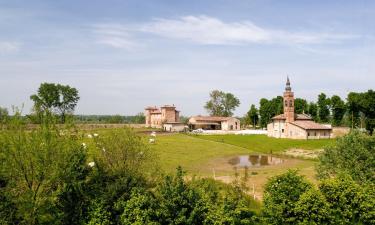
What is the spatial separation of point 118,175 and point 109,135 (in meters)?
5.08

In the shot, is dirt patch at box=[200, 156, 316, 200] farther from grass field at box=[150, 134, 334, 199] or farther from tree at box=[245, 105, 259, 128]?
tree at box=[245, 105, 259, 128]

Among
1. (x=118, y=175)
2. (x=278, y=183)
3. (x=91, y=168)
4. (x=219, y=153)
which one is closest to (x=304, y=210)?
(x=278, y=183)

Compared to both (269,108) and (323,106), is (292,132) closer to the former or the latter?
(323,106)

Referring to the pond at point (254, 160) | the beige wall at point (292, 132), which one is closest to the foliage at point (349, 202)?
the pond at point (254, 160)

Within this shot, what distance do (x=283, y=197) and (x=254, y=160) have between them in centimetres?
3782

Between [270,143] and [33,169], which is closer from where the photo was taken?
[33,169]

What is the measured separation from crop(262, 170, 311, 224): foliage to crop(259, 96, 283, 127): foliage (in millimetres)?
93374

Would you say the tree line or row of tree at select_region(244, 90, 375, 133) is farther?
row of tree at select_region(244, 90, 375, 133)

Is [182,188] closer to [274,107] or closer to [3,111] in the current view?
[3,111]

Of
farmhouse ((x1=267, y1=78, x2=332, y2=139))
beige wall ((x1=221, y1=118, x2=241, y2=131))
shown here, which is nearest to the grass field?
farmhouse ((x1=267, y1=78, x2=332, y2=139))

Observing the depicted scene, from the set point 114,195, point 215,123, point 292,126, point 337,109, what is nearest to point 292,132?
point 292,126

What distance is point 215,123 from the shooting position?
390ft

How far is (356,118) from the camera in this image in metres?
96.2

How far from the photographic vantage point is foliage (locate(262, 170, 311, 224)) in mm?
22688
